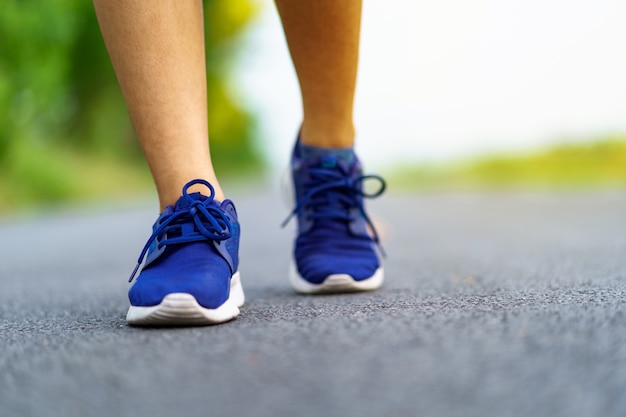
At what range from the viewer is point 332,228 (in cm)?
178

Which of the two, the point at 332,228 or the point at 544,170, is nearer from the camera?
the point at 332,228

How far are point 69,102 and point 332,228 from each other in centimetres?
1420

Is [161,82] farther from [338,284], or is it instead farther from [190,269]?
[338,284]

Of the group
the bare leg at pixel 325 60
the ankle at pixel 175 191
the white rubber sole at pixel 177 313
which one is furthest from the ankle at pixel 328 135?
the white rubber sole at pixel 177 313

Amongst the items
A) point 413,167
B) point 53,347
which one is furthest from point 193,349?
point 413,167

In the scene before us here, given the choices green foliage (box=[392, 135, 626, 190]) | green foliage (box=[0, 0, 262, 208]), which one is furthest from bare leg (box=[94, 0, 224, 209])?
green foliage (box=[392, 135, 626, 190])

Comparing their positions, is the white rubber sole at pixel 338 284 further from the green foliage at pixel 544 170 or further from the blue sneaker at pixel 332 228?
the green foliage at pixel 544 170

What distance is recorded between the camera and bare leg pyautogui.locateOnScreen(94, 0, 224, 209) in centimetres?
144

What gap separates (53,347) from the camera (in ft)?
3.72

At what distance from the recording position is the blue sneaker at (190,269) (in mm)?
1249

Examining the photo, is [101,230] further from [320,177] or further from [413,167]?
[413,167]

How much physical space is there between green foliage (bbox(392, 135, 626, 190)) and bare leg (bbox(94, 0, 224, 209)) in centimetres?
713

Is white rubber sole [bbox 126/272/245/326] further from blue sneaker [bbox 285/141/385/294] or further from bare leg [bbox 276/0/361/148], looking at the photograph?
bare leg [bbox 276/0/361/148]

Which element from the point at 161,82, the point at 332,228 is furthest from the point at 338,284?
the point at 161,82
